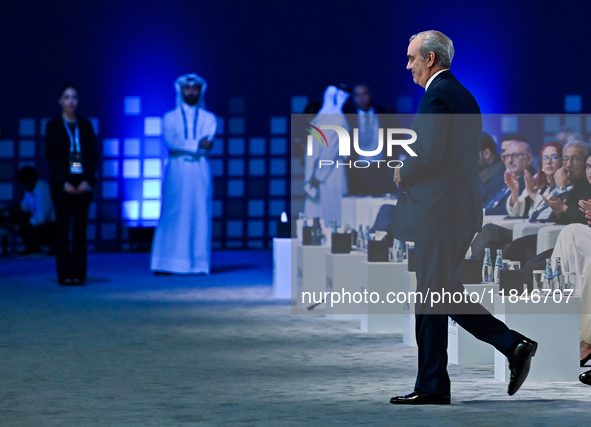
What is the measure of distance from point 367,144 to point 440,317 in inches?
255

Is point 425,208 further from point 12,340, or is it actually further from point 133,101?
point 133,101

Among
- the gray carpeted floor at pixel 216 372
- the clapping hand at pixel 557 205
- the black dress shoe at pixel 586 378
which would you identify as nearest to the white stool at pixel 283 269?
the gray carpeted floor at pixel 216 372

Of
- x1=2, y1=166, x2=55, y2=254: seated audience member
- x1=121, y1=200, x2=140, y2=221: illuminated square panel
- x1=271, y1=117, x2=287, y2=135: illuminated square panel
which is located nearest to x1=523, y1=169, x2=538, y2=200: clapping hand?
x1=2, y1=166, x2=55, y2=254: seated audience member

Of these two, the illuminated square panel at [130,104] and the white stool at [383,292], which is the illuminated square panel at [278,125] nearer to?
the illuminated square panel at [130,104]

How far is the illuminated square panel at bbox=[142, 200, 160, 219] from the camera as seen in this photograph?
472 inches

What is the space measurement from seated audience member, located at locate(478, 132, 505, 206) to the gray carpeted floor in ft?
4.44

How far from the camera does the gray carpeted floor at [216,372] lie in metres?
3.08

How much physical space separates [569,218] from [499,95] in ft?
22.4

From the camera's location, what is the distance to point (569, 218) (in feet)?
14.7

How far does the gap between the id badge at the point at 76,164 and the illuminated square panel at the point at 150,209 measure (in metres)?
4.46

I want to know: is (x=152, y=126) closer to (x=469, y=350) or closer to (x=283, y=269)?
(x=283, y=269)

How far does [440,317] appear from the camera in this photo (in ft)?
10.4

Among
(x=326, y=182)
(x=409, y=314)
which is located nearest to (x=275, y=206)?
(x=326, y=182)

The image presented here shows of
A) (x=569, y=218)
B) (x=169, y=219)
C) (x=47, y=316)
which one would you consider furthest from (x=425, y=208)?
(x=169, y=219)
